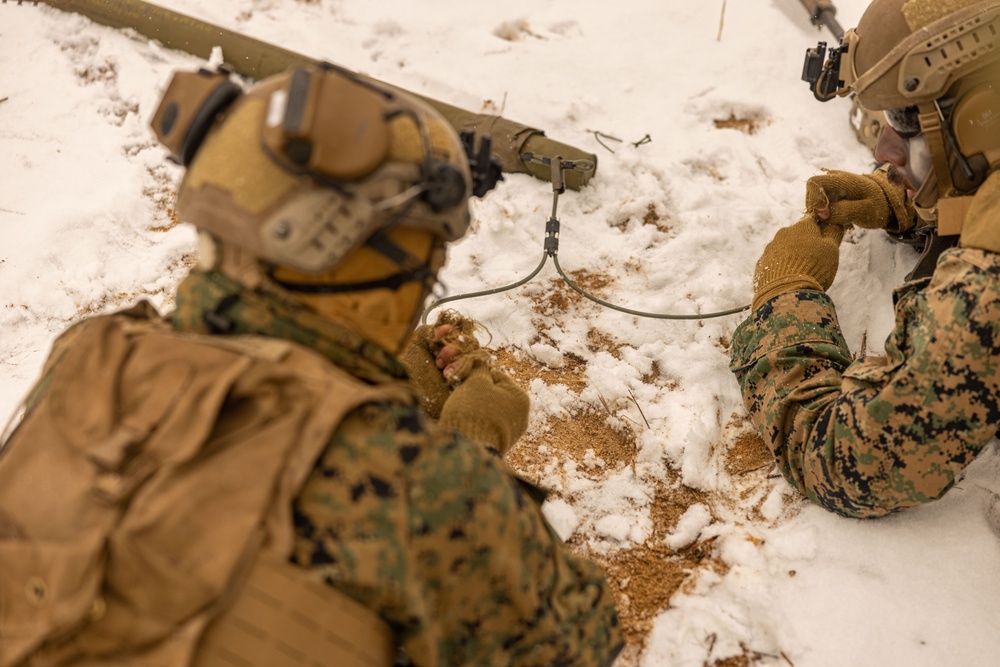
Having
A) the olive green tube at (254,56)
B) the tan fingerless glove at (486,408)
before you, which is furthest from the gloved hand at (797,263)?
the tan fingerless glove at (486,408)

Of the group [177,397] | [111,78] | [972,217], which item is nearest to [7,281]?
[111,78]

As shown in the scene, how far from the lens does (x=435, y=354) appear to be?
2668 mm

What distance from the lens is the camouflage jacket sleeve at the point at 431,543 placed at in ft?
4.81

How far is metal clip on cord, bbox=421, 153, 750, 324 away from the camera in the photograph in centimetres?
309

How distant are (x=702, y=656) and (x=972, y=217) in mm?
1483

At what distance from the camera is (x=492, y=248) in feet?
11.2

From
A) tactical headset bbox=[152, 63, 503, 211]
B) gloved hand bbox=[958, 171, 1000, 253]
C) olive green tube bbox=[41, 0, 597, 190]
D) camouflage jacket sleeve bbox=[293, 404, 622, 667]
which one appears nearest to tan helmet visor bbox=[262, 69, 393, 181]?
tactical headset bbox=[152, 63, 503, 211]

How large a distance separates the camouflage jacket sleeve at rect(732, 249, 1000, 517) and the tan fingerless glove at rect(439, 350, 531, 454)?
864 millimetres

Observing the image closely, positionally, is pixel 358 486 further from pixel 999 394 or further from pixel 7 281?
pixel 7 281

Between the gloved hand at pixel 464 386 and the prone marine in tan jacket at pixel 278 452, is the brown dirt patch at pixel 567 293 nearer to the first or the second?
the gloved hand at pixel 464 386

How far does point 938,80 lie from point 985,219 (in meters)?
0.41

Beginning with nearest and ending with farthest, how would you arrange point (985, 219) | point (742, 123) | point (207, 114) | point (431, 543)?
1. point (431, 543)
2. point (207, 114)
3. point (985, 219)
4. point (742, 123)

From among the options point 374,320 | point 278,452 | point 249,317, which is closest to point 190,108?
point 249,317

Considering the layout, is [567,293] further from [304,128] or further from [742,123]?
[304,128]
